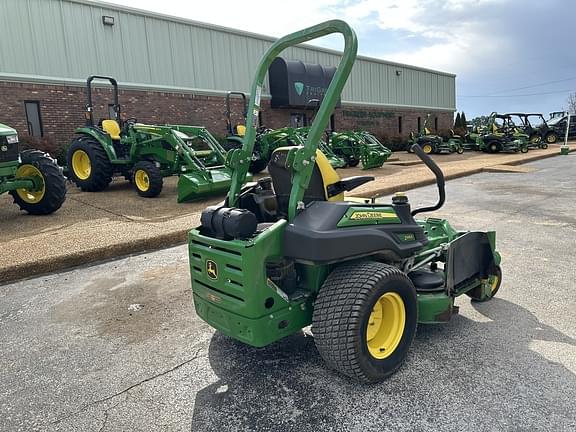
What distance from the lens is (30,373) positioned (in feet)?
9.46

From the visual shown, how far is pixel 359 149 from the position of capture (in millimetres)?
14852

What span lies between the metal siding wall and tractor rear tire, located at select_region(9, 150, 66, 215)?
7662mm

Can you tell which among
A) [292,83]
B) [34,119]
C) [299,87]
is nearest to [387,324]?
[34,119]

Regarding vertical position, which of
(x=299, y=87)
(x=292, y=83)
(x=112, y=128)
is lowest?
(x=112, y=128)

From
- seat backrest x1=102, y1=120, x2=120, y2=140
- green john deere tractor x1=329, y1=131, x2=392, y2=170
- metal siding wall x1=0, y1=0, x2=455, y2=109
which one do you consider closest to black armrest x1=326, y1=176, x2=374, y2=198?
seat backrest x1=102, y1=120, x2=120, y2=140

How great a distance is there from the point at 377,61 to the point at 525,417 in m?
27.5

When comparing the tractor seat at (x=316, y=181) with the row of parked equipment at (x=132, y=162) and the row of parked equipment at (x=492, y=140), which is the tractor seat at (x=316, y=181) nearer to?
the row of parked equipment at (x=132, y=162)

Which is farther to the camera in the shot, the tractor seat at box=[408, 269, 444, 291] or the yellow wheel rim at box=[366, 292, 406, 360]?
the tractor seat at box=[408, 269, 444, 291]

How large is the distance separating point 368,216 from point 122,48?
1514 cm

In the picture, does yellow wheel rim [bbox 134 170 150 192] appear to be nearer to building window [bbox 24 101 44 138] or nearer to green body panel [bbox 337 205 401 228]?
building window [bbox 24 101 44 138]

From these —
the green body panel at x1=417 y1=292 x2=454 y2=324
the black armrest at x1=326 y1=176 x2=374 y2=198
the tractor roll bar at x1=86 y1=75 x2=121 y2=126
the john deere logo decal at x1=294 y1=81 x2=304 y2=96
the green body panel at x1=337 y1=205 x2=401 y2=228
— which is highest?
the john deere logo decal at x1=294 y1=81 x2=304 y2=96

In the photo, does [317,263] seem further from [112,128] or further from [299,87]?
[299,87]

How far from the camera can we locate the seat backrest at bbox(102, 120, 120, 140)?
998 centimetres

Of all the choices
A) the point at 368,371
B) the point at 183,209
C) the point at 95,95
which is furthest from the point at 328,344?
the point at 95,95
